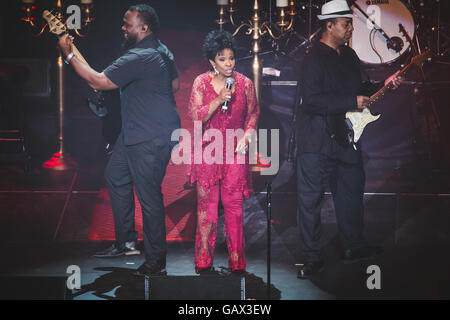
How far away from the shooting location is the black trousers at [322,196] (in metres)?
4.50

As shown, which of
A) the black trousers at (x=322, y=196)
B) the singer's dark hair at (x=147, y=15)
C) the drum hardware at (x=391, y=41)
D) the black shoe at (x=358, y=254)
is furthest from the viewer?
the drum hardware at (x=391, y=41)

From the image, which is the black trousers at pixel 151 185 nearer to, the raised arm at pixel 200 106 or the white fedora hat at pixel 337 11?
the raised arm at pixel 200 106

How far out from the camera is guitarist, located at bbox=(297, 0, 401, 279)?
4395 millimetres

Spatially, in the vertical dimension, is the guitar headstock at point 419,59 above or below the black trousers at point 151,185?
above

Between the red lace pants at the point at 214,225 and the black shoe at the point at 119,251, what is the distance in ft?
2.72

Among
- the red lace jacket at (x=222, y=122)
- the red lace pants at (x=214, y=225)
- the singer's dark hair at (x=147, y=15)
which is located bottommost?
the red lace pants at (x=214, y=225)

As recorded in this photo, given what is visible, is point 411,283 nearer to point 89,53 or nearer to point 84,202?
point 84,202

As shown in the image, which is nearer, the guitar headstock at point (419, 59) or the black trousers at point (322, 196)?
the black trousers at point (322, 196)

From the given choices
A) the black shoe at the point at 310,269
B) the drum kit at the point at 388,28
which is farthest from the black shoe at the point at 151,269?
the drum kit at the point at 388,28

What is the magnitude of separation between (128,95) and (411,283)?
245 centimetres

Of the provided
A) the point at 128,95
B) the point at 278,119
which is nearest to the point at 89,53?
the point at 278,119

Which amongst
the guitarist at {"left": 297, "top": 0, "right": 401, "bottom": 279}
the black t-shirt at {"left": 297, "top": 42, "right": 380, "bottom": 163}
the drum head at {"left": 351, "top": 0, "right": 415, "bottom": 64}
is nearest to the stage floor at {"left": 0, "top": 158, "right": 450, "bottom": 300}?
the guitarist at {"left": 297, "top": 0, "right": 401, "bottom": 279}

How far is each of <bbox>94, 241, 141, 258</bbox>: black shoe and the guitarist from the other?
140 cm
